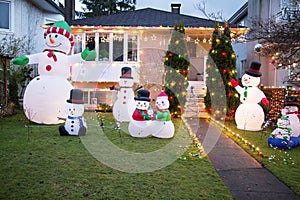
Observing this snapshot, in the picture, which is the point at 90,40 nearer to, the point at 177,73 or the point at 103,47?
the point at 103,47

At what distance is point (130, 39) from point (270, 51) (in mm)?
7258

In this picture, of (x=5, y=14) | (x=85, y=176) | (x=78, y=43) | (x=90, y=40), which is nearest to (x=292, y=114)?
(x=85, y=176)

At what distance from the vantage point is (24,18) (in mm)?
16797

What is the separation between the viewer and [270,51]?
8.73 meters

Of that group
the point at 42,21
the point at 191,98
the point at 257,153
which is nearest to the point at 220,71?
the point at 191,98

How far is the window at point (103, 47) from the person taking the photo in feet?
46.3

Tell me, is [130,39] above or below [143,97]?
above

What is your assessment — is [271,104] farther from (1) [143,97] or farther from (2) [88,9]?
(2) [88,9]

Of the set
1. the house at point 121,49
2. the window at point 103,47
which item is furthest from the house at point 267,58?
the window at point 103,47

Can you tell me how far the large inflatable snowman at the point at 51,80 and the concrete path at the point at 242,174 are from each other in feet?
15.5

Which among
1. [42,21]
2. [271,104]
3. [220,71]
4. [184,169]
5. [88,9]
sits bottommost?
[184,169]

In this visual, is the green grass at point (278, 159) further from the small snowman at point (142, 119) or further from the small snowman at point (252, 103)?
the small snowman at point (142, 119)

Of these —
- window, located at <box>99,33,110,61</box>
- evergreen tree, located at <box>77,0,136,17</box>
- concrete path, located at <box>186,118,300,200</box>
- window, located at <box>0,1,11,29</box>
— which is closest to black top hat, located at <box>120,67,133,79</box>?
concrete path, located at <box>186,118,300,200</box>

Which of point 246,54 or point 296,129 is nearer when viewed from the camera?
point 296,129
